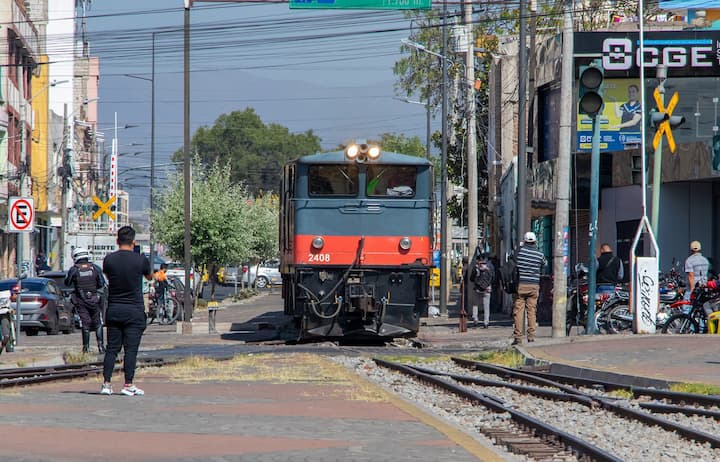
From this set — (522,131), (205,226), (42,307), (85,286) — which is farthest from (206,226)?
(85,286)

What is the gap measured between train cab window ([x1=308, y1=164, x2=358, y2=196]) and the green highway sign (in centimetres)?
353

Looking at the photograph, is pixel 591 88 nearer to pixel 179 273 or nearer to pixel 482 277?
pixel 482 277

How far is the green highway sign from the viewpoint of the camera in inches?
1038

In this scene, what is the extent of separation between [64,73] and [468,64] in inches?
2632

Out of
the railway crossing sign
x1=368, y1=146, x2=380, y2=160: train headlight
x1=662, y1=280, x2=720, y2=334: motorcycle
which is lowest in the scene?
x1=662, y1=280, x2=720, y2=334: motorcycle

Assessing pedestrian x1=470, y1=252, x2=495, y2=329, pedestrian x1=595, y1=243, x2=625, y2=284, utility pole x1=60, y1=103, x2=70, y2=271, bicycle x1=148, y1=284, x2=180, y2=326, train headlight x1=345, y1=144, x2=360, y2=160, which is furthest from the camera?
utility pole x1=60, y1=103, x2=70, y2=271

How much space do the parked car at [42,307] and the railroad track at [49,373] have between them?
12482mm

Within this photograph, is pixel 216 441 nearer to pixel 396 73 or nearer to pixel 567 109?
pixel 567 109

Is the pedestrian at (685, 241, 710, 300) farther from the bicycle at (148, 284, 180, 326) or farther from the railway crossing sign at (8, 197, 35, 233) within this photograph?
the bicycle at (148, 284, 180, 326)

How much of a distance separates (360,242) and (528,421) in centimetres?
1396

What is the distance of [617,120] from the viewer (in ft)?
116

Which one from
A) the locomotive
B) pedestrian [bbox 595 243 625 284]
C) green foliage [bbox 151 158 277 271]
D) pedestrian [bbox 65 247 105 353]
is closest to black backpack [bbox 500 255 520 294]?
the locomotive

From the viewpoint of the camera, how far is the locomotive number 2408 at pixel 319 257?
2445 centimetres

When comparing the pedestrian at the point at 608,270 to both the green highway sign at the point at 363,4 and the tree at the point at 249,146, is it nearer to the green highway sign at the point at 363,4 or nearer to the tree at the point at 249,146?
the green highway sign at the point at 363,4
